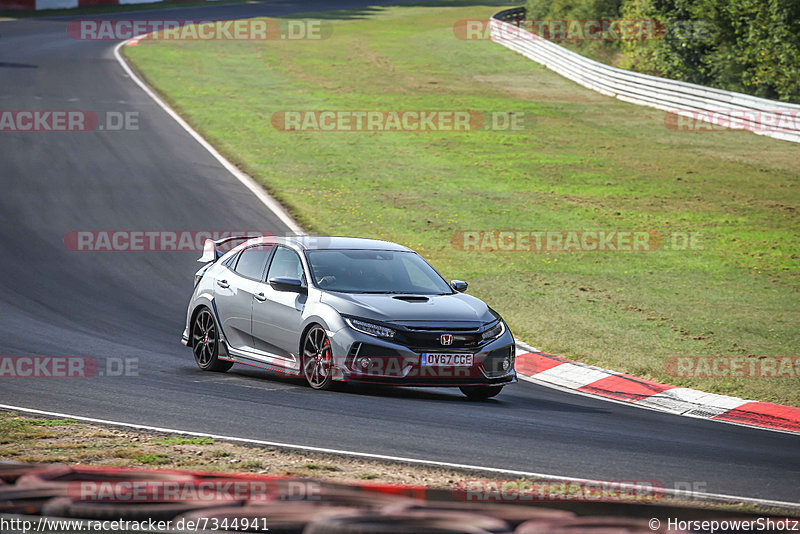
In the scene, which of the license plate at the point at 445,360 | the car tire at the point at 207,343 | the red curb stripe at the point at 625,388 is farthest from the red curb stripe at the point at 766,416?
the car tire at the point at 207,343

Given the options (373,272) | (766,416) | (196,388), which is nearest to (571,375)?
(766,416)

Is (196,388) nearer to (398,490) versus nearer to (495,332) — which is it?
(495,332)

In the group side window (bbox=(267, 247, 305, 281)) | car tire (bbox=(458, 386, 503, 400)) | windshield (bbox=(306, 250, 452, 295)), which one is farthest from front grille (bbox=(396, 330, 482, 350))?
side window (bbox=(267, 247, 305, 281))

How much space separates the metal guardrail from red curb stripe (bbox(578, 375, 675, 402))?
63.9 ft

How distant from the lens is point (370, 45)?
2024 inches

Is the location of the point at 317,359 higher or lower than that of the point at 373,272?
lower

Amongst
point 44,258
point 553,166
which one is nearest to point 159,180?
point 44,258

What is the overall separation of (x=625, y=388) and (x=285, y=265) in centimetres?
400

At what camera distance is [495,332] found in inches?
405

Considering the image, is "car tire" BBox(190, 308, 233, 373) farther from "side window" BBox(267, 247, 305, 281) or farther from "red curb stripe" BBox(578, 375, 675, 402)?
"red curb stripe" BBox(578, 375, 675, 402)

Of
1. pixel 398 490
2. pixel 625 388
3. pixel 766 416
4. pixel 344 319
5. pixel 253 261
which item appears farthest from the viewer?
pixel 253 261

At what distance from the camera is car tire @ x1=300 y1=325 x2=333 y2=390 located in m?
10.0

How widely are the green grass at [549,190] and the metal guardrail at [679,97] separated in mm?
566

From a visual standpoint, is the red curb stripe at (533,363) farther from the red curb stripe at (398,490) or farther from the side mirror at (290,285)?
the red curb stripe at (398,490)
